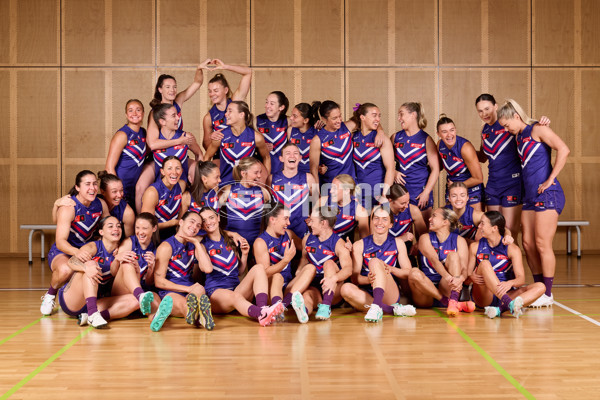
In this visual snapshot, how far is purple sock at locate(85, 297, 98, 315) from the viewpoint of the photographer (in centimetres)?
463

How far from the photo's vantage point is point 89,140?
9203 mm

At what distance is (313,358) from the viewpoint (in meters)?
3.81

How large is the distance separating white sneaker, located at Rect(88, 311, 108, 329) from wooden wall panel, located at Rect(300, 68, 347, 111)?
18.0 ft

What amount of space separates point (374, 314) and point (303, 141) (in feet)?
7.60

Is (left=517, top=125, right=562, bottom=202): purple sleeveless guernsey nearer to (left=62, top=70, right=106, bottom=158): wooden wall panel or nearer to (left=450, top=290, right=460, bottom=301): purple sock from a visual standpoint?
(left=450, top=290, right=460, bottom=301): purple sock

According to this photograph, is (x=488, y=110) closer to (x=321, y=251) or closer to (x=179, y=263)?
(x=321, y=251)

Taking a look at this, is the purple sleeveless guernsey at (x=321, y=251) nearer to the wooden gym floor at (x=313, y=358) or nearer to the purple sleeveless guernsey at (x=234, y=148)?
the wooden gym floor at (x=313, y=358)

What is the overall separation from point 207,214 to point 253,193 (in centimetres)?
65

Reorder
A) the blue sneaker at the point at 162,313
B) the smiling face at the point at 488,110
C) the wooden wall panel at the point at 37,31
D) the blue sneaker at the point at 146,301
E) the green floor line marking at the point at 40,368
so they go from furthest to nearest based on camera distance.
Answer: the wooden wall panel at the point at 37,31, the smiling face at the point at 488,110, the blue sneaker at the point at 146,301, the blue sneaker at the point at 162,313, the green floor line marking at the point at 40,368

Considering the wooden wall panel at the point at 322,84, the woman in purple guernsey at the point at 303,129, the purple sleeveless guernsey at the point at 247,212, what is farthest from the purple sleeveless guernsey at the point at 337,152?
the wooden wall panel at the point at 322,84

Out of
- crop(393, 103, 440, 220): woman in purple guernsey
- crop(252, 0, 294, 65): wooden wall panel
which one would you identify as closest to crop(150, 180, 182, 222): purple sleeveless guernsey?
crop(393, 103, 440, 220): woman in purple guernsey

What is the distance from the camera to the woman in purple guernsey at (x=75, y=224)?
5047 millimetres

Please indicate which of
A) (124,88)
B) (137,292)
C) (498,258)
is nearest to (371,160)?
(498,258)

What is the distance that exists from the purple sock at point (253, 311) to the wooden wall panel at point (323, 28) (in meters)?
5.45
